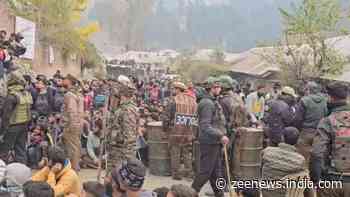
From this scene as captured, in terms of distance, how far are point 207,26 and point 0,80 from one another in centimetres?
13023

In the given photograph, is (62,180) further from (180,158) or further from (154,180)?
(180,158)

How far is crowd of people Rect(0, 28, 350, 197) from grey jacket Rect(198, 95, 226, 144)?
0.01m

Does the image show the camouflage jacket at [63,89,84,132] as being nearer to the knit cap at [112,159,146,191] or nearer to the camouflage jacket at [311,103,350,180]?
the knit cap at [112,159,146,191]

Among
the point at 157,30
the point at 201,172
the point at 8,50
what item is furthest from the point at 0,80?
the point at 157,30

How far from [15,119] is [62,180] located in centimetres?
307

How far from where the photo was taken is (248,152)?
8164 millimetres

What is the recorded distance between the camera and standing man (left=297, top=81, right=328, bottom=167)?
7332mm

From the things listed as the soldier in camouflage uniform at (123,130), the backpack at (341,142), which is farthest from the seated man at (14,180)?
the backpack at (341,142)

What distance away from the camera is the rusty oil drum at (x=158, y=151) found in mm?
8820

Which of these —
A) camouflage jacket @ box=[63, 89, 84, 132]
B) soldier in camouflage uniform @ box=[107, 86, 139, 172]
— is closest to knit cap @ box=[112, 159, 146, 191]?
soldier in camouflage uniform @ box=[107, 86, 139, 172]

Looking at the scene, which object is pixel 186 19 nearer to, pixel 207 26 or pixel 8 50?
pixel 207 26

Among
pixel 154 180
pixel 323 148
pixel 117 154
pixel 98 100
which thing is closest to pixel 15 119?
pixel 117 154

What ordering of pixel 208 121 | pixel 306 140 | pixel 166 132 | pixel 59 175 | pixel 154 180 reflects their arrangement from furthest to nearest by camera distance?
1. pixel 166 132
2. pixel 154 180
3. pixel 306 140
4. pixel 208 121
5. pixel 59 175

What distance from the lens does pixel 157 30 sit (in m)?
132
